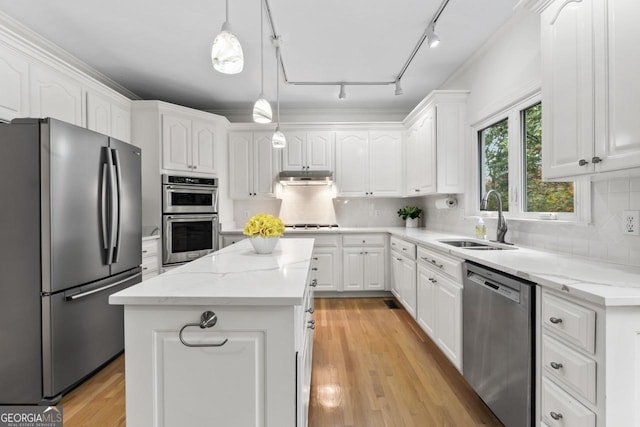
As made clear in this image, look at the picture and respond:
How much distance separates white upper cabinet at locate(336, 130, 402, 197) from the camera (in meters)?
4.32

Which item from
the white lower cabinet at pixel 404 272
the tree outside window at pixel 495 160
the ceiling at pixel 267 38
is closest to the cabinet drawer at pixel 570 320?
the tree outside window at pixel 495 160

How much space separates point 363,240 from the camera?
4035 millimetres

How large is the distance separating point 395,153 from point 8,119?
400 cm

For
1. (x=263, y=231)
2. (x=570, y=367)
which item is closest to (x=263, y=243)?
(x=263, y=231)

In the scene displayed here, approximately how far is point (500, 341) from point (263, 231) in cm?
146

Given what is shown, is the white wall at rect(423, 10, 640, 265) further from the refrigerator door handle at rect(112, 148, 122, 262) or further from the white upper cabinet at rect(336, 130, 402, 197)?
the refrigerator door handle at rect(112, 148, 122, 262)

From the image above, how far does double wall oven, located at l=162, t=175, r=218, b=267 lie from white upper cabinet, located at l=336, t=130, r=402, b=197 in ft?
6.02

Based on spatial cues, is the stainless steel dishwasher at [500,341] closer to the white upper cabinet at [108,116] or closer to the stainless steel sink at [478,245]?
the stainless steel sink at [478,245]

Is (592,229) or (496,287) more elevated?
(592,229)

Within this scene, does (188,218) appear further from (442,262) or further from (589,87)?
(589,87)

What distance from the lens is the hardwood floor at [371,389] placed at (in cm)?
175

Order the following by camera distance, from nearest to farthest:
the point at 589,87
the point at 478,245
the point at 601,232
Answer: the point at 589,87 → the point at 601,232 → the point at 478,245

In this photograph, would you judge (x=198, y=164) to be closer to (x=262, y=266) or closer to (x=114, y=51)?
(x=114, y=51)

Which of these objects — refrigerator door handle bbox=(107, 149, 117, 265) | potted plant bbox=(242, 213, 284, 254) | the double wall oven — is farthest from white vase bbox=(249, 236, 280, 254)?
the double wall oven
